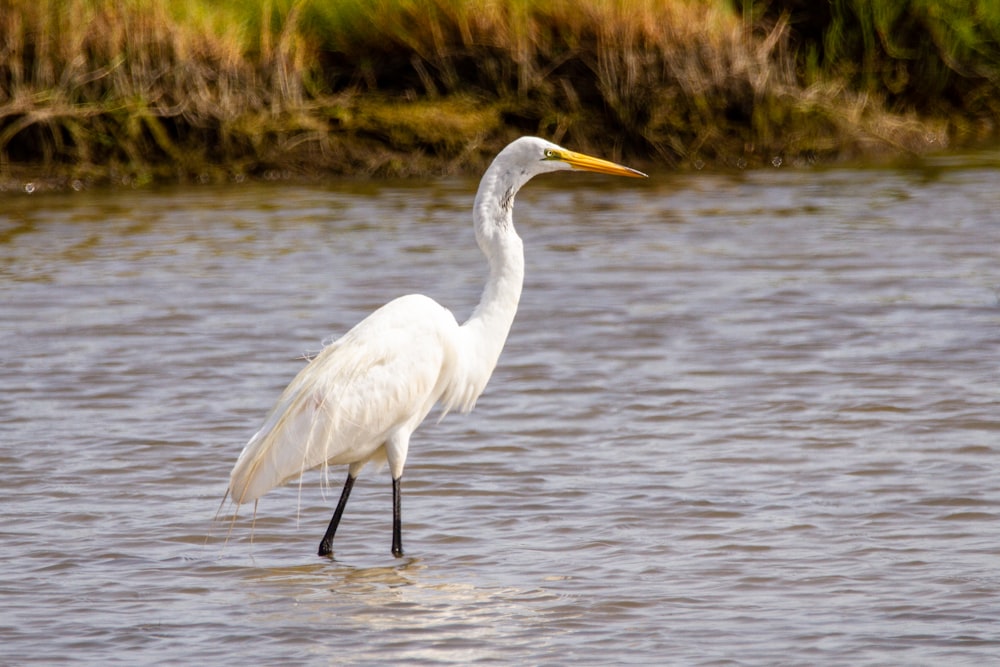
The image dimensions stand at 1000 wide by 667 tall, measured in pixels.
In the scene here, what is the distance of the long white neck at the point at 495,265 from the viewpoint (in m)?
5.38

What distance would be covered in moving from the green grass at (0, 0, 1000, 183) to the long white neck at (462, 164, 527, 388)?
811 cm

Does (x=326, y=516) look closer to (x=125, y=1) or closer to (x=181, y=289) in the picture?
(x=181, y=289)

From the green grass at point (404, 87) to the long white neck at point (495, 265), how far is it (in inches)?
319

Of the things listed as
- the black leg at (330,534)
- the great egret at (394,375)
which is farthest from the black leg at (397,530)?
the black leg at (330,534)

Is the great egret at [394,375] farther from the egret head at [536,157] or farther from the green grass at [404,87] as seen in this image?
the green grass at [404,87]

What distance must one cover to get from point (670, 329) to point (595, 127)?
5.24 m

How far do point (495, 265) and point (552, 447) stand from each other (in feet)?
4.48

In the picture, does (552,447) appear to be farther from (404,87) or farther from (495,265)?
(404,87)

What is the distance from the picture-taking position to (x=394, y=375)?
5191 millimetres

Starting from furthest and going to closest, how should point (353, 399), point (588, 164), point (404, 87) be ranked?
point (404, 87), point (588, 164), point (353, 399)

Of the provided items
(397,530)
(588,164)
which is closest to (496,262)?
(588,164)

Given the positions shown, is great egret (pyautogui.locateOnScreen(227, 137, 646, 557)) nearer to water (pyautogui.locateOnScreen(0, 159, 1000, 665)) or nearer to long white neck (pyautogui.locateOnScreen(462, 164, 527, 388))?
long white neck (pyautogui.locateOnScreen(462, 164, 527, 388))

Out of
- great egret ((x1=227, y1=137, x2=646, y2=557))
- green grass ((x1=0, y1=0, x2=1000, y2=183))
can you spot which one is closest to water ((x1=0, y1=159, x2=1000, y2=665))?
great egret ((x1=227, y1=137, x2=646, y2=557))

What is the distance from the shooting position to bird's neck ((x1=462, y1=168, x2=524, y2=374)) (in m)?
5.38
